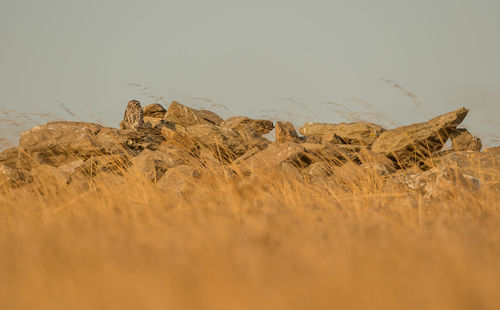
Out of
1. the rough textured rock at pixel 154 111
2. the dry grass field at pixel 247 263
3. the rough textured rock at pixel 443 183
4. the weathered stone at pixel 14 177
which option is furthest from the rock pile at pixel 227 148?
the dry grass field at pixel 247 263

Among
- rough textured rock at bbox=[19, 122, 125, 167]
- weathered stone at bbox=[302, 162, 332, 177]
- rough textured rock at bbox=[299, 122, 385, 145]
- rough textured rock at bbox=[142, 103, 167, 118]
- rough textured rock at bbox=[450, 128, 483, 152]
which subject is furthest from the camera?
rough textured rock at bbox=[142, 103, 167, 118]

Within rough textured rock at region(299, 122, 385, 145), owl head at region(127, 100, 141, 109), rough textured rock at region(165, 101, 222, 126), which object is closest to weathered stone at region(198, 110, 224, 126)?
rough textured rock at region(165, 101, 222, 126)

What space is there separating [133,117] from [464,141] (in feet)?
19.2

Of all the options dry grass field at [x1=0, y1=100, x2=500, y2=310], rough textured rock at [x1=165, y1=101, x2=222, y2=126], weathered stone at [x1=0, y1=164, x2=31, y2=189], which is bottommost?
weathered stone at [x1=0, y1=164, x2=31, y2=189]

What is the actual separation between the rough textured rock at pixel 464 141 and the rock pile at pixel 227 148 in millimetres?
16

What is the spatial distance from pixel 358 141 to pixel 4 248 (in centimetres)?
781

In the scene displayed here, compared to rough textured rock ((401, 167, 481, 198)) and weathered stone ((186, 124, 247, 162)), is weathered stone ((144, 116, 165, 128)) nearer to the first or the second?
weathered stone ((186, 124, 247, 162))

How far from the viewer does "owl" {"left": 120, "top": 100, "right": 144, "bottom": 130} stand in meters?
9.18

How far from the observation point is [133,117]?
30.2ft

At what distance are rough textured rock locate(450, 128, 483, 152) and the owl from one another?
217 inches

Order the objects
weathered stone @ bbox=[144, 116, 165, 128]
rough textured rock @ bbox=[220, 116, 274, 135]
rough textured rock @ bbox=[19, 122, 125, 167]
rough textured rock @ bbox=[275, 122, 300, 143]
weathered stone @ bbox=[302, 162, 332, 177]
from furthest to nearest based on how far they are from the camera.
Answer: rough textured rock @ bbox=[220, 116, 274, 135]
weathered stone @ bbox=[144, 116, 165, 128]
rough textured rock @ bbox=[275, 122, 300, 143]
rough textured rock @ bbox=[19, 122, 125, 167]
weathered stone @ bbox=[302, 162, 332, 177]

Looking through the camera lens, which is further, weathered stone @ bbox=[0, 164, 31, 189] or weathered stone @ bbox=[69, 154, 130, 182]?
weathered stone @ bbox=[0, 164, 31, 189]

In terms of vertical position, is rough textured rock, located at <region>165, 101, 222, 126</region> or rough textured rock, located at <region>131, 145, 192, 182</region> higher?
rough textured rock, located at <region>165, 101, 222, 126</region>

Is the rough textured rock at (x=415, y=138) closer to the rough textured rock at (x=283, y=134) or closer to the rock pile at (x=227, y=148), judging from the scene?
the rock pile at (x=227, y=148)
